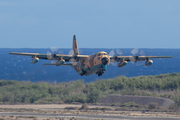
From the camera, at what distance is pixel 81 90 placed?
10206 centimetres

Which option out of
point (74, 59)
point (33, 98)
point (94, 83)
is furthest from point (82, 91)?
point (74, 59)

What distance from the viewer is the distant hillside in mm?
96375

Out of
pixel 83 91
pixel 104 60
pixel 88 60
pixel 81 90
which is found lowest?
pixel 83 91

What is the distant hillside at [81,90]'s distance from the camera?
96.4 metres

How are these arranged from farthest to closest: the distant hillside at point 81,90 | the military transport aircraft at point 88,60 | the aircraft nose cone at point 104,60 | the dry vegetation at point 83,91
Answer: the distant hillside at point 81,90, the dry vegetation at point 83,91, the military transport aircraft at point 88,60, the aircraft nose cone at point 104,60

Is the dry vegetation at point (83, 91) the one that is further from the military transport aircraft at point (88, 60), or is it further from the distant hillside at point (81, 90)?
the military transport aircraft at point (88, 60)

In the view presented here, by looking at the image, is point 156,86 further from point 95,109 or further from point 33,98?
point 33,98

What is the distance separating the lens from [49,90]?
102000 mm

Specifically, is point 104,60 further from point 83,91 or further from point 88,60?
point 83,91

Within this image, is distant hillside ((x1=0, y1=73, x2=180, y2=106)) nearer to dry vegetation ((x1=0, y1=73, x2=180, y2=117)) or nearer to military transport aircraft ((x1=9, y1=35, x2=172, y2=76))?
dry vegetation ((x1=0, y1=73, x2=180, y2=117))

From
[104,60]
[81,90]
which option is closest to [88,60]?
[104,60]

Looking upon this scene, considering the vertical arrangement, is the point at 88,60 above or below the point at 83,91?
above

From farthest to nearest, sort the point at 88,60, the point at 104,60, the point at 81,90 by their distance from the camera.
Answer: the point at 81,90
the point at 88,60
the point at 104,60

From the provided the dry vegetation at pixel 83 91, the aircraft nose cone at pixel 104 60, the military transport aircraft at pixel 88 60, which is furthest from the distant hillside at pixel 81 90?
the aircraft nose cone at pixel 104 60
